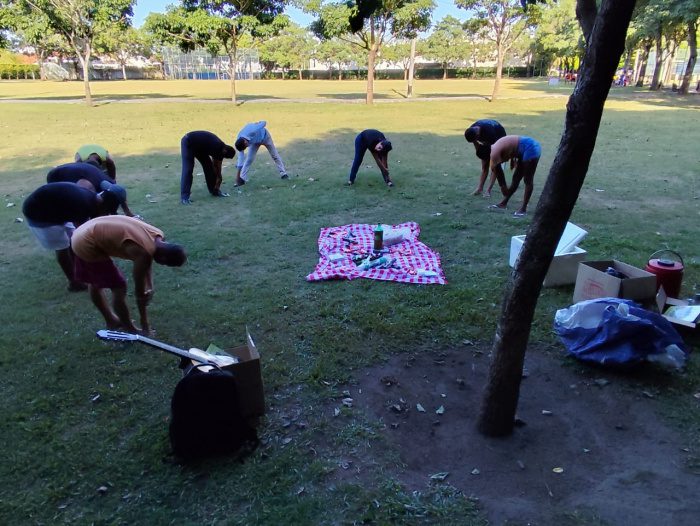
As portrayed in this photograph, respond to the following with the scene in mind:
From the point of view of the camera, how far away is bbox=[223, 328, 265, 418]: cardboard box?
3.16 metres

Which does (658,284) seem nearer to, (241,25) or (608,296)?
(608,296)

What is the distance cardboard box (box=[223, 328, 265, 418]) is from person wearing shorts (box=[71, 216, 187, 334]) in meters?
1.20

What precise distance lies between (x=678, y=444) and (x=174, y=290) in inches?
176

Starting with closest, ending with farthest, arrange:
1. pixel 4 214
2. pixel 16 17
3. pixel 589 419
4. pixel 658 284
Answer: pixel 589 419
pixel 658 284
pixel 4 214
pixel 16 17

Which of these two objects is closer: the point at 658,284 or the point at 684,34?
the point at 658,284

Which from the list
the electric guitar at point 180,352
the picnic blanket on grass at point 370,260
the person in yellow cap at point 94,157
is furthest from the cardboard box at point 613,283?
the person in yellow cap at point 94,157

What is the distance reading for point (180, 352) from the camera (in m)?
3.00

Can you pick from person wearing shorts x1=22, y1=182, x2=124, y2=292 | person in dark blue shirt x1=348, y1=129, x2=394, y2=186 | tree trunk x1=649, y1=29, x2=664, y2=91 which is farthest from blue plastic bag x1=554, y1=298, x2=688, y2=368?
tree trunk x1=649, y1=29, x2=664, y2=91

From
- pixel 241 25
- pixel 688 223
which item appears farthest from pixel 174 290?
pixel 241 25

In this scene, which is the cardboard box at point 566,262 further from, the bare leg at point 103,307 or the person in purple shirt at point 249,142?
the person in purple shirt at point 249,142

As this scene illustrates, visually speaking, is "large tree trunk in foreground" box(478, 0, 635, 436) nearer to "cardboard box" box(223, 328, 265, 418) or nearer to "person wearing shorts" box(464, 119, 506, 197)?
"cardboard box" box(223, 328, 265, 418)

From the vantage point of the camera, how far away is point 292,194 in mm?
8805

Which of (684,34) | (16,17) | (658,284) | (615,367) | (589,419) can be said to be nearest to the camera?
(589,419)

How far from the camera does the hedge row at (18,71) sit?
58156mm
